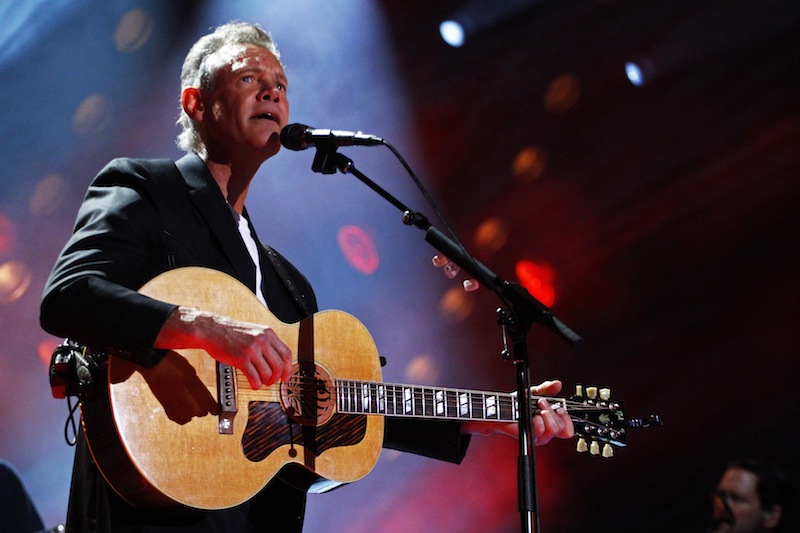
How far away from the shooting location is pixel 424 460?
4867 mm

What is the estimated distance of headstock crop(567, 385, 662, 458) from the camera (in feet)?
10.1

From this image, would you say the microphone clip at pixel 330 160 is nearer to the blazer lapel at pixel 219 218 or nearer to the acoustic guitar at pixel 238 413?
the blazer lapel at pixel 219 218

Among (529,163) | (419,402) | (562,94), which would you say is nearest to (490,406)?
(419,402)

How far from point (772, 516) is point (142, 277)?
3570mm

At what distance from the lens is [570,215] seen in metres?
5.16

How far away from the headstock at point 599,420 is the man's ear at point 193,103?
176 centimetres

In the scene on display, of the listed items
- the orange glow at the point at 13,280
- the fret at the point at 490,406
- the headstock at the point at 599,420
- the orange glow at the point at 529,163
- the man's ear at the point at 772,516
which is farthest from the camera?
the orange glow at the point at 529,163

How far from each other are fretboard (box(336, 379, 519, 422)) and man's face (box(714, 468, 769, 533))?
1.98m

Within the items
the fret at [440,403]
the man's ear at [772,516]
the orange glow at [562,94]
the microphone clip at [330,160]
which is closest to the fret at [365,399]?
the fret at [440,403]

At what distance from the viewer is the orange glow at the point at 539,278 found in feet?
16.7

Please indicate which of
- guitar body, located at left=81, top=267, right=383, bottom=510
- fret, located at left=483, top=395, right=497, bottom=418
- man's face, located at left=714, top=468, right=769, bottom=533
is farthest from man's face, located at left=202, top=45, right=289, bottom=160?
man's face, located at left=714, top=468, right=769, bottom=533

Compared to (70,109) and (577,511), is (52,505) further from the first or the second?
(577,511)

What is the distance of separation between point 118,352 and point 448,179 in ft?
11.3

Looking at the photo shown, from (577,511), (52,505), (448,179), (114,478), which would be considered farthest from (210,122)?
(577,511)
